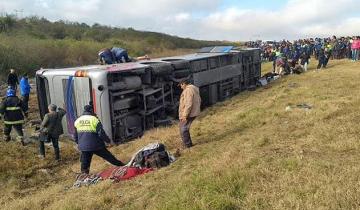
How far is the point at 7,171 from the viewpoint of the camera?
32.7 ft

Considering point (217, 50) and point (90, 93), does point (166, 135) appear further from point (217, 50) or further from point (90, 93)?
point (217, 50)

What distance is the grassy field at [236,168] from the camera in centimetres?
545

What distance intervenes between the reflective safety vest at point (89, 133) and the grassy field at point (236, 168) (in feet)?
2.52

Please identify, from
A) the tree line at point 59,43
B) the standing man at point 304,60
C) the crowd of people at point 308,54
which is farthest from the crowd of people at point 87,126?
the tree line at point 59,43

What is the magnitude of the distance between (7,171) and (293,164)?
6233 mm

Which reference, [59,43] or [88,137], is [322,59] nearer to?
[88,137]

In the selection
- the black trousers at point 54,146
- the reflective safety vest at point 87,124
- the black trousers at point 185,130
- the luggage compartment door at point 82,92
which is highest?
the luggage compartment door at point 82,92

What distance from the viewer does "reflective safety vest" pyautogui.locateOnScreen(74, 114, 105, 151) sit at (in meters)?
8.84

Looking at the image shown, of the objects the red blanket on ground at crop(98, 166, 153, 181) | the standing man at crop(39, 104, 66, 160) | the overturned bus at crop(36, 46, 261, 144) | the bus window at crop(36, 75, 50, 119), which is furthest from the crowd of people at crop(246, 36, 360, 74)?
the red blanket on ground at crop(98, 166, 153, 181)

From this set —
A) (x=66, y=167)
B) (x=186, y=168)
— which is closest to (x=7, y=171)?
(x=66, y=167)

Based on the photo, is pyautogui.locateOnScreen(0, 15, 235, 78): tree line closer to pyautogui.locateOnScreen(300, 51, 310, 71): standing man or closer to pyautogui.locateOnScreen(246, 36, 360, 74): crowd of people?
pyautogui.locateOnScreen(246, 36, 360, 74): crowd of people

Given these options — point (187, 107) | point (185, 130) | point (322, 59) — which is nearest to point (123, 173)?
point (185, 130)

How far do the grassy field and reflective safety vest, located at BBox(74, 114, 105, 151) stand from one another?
2.52ft

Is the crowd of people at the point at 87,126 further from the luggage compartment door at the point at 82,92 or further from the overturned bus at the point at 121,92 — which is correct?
the overturned bus at the point at 121,92
